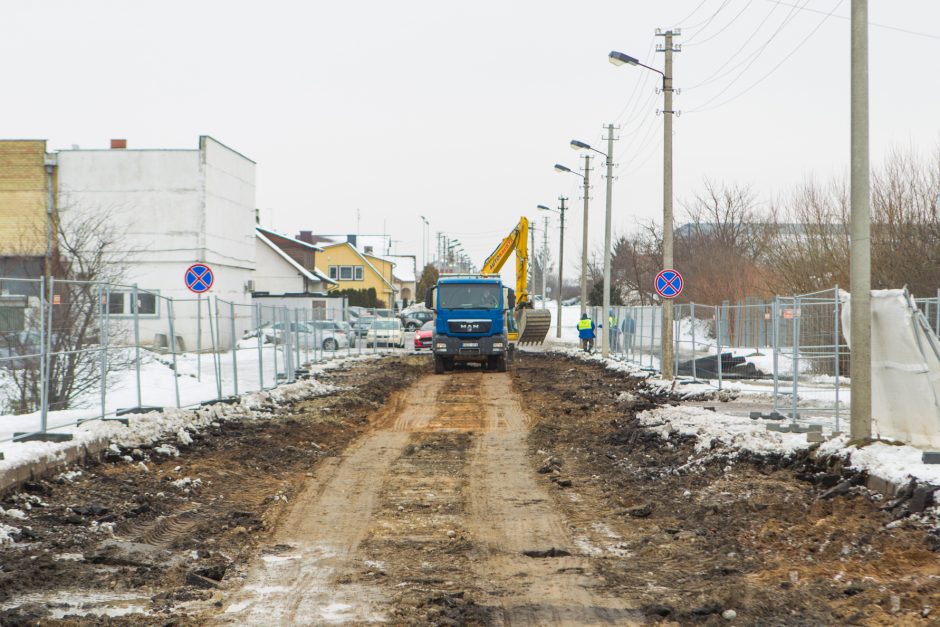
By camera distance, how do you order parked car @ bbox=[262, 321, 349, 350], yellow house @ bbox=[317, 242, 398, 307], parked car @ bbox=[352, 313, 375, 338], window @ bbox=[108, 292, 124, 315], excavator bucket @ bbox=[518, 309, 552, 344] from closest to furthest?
window @ bbox=[108, 292, 124, 315]
parked car @ bbox=[262, 321, 349, 350]
parked car @ bbox=[352, 313, 375, 338]
excavator bucket @ bbox=[518, 309, 552, 344]
yellow house @ bbox=[317, 242, 398, 307]

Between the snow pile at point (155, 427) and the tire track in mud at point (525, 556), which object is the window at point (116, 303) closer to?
the snow pile at point (155, 427)

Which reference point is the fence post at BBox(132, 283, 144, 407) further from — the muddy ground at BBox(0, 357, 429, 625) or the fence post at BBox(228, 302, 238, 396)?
the fence post at BBox(228, 302, 238, 396)

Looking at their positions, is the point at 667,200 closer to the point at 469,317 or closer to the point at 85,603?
the point at 469,317

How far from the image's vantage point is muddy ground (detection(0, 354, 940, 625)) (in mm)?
6586

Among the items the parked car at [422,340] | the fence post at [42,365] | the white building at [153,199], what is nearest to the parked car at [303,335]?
the parked car at [422,340]

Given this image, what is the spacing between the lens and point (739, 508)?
973cm

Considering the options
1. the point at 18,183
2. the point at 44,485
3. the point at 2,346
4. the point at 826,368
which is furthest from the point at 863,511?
the point at 18,183

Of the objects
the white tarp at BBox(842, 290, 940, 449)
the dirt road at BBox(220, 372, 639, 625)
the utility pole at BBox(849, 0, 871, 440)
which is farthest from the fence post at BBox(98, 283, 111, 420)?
the white tarp at BBox(842, 290, 940, 449)

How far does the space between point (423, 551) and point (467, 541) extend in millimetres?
501

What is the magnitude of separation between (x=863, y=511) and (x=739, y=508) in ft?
3.96

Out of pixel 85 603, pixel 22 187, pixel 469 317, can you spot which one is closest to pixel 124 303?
pixel 85 603

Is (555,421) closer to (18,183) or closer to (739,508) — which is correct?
(739,508)

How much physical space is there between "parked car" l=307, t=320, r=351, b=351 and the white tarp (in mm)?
22879

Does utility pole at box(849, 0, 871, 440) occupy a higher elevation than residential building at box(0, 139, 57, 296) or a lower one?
lower
